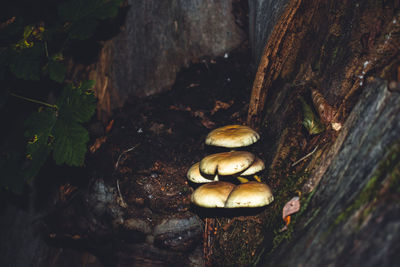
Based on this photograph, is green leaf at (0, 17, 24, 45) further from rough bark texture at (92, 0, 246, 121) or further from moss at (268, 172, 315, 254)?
moss at (268, 172, 315, 254)

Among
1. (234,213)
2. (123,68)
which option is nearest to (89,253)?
(234,213)

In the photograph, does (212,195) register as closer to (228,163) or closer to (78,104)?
(228,163)

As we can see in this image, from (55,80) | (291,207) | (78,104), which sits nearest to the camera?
(291,207)

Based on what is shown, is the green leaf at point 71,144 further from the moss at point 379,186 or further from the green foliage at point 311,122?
the moss at point 379,186

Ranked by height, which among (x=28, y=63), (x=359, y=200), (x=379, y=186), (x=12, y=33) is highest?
(x=379, y=186)

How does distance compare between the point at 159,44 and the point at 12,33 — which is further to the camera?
the point at 159,44

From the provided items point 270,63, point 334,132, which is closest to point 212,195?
point 334,132
